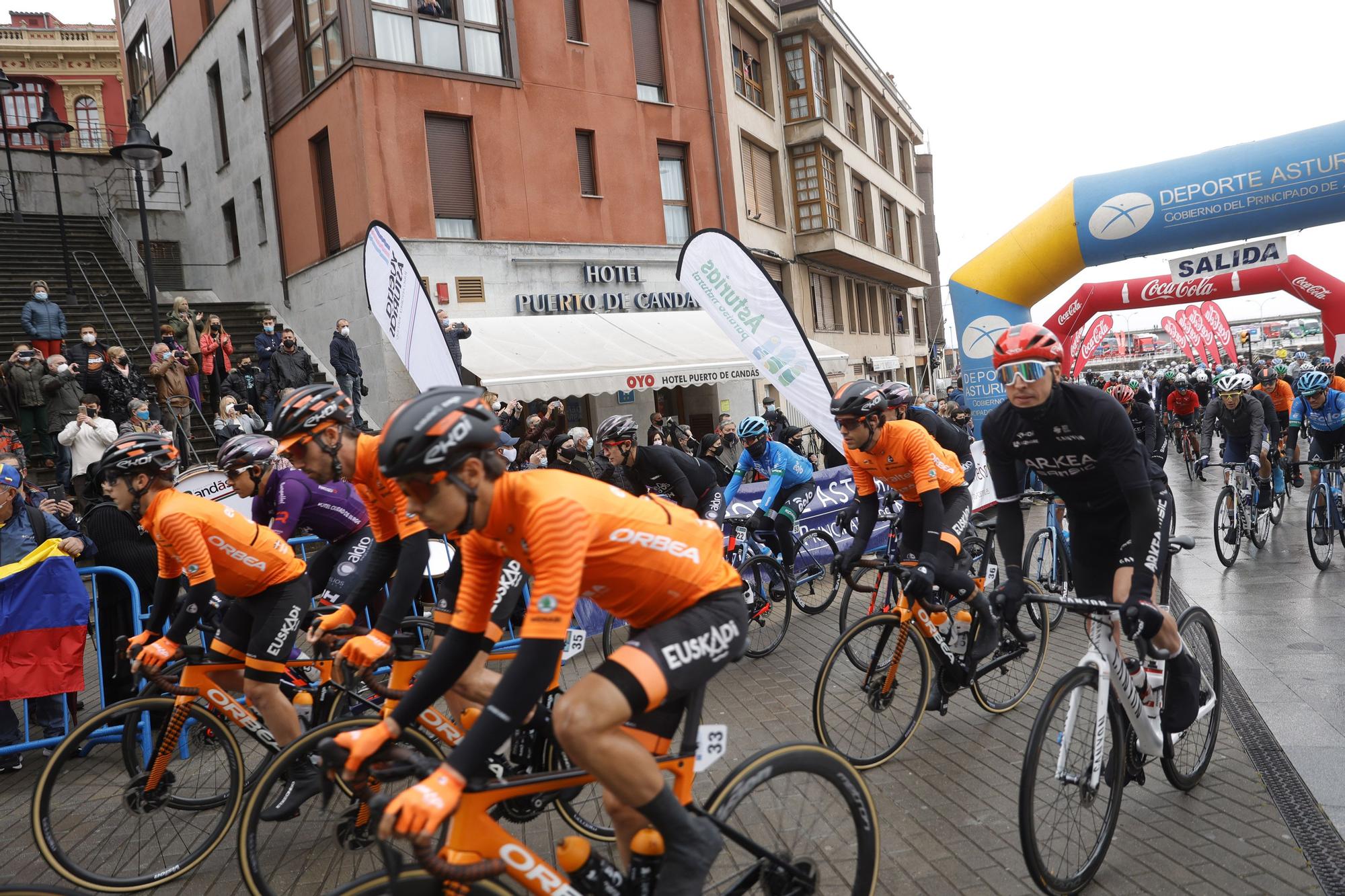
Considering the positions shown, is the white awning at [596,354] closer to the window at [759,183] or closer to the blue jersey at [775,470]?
the window at [759,183]

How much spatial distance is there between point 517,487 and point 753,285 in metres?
8.50

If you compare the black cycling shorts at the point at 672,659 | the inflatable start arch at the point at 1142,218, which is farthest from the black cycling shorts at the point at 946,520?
the inflatable start arch at the point at 1142,218

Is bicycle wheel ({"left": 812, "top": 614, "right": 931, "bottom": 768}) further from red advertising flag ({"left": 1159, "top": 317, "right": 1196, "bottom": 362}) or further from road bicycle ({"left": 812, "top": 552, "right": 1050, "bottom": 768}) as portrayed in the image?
red advertising flag ({"left": 1159, "top": 317, "right": 1196, "bottom": 362})

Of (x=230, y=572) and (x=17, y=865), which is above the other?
(x=230, y=572)

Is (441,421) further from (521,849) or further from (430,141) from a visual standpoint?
(430,141)

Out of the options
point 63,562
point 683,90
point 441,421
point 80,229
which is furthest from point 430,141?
point 441,421

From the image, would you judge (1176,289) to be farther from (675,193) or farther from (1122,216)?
(675,193)

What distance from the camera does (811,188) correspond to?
89.5 ft

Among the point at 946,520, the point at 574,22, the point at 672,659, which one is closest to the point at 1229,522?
the point at 946,520

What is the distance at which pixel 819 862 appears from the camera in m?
2.90

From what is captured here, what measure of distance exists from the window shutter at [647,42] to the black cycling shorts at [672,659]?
20542 mm

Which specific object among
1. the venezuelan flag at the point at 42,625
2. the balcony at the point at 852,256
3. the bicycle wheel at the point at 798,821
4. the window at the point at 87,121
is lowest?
the bicycle wheel at the point at 798,821

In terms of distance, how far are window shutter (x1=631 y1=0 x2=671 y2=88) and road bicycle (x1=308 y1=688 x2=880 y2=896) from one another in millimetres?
20700

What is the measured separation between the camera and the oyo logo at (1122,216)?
1231cm
